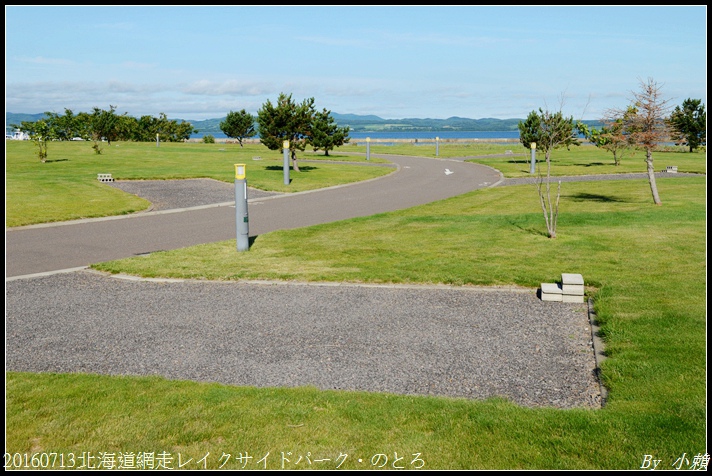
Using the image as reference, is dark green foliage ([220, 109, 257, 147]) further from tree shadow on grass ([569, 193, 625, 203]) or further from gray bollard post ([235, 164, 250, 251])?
gray bollard post ([235, 164, 250, 251])

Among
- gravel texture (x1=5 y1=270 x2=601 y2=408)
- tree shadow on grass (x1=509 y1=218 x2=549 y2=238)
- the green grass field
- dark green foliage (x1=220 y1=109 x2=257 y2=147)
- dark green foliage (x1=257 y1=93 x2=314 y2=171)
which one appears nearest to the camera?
the green grass field

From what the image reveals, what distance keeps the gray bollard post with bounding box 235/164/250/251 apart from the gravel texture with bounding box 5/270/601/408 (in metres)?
3.44

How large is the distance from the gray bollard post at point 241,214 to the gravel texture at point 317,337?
344 centimetres

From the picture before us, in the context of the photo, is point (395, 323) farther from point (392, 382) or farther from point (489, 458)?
point (489, 458)

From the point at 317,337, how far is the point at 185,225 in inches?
469

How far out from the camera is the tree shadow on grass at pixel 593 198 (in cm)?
2441

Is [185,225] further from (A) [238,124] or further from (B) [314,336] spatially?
(A) [238,124]

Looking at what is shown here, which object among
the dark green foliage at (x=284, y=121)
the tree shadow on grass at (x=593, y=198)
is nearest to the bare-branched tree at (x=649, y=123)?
the tree shadow on grass at (x=593, y=198)

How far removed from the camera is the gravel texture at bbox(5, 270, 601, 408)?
7.26m

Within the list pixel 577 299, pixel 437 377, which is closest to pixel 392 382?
pixel 437 377

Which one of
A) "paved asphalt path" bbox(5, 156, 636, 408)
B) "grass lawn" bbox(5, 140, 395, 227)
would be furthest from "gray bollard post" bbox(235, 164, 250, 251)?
"grass lawn" bbox(5, 140, 395, 227)

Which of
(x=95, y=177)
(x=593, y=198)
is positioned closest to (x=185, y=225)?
(x=95, y=177)

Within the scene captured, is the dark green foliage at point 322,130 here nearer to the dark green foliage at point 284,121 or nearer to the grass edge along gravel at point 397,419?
the dark green foliage at point 284,121

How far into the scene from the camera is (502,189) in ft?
96.5
